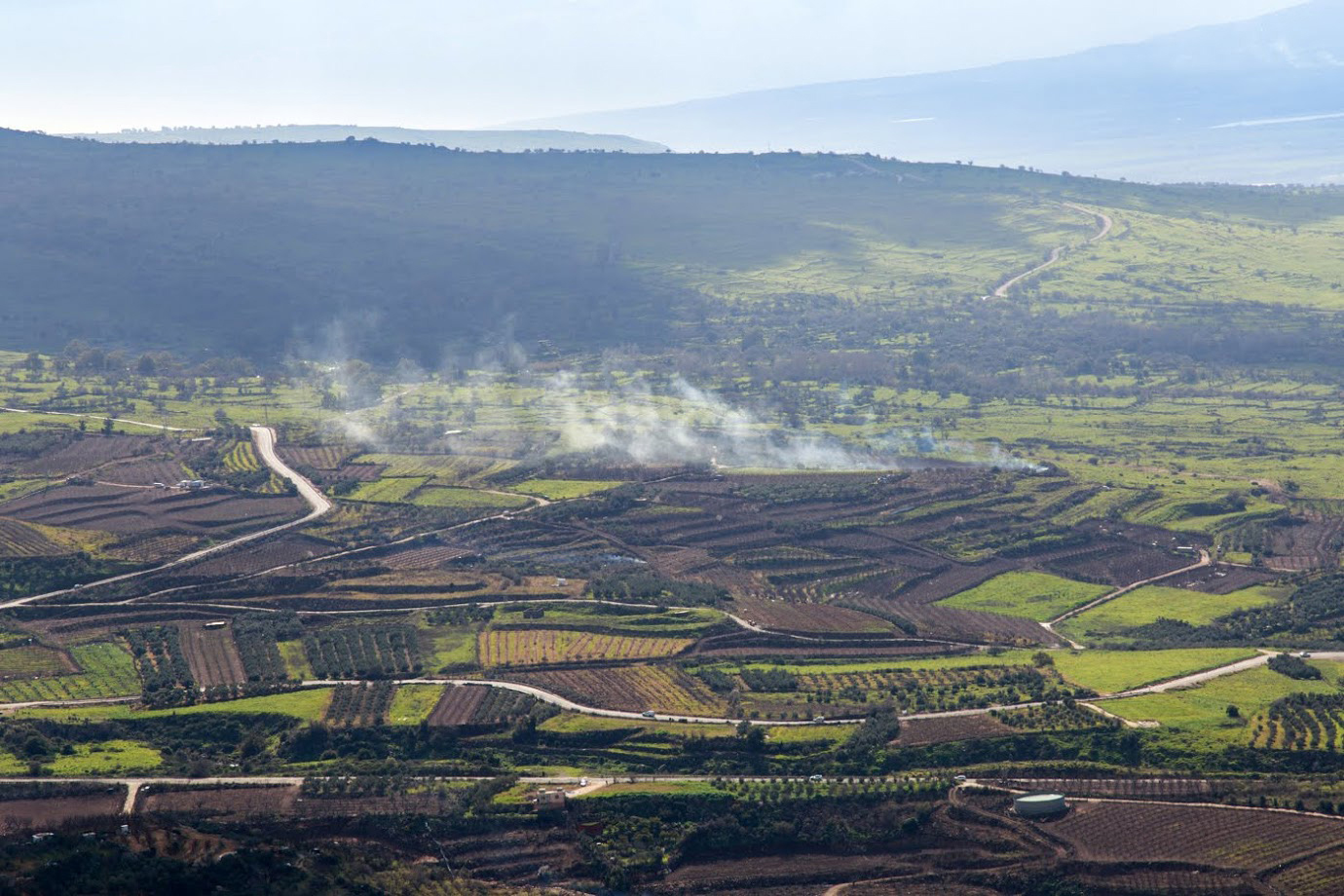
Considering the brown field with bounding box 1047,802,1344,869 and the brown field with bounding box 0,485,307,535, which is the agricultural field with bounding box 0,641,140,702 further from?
the brown field with bounding box 1047,802,1344,869

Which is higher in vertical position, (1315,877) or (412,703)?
(412,703)

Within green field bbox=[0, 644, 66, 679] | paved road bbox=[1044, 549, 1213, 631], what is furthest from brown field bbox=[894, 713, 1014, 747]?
green field bbox=[0, 644, 66, 679]

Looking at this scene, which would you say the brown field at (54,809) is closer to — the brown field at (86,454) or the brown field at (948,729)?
the brown field at (948,729)

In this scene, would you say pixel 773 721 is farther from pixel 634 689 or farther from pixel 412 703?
pixel 412 703

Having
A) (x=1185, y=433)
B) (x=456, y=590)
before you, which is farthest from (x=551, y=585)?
(x=1185, y=433)

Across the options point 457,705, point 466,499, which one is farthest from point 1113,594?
point 466,499

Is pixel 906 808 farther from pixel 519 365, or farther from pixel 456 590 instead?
pixel 519 365

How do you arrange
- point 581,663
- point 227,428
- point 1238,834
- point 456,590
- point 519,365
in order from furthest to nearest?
point 519,365 → point 227,428 → point 456,590 → point 581,663 → point 1238,834
